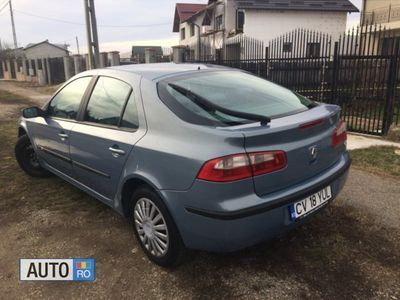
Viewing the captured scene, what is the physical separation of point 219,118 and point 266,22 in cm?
2394

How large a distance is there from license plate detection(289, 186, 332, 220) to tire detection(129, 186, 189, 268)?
0.83m

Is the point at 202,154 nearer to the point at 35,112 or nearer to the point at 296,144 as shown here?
the point at 296,144

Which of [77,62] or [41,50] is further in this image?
[41,50]

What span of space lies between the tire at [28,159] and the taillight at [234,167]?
3.59 m

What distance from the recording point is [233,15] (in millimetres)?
25094

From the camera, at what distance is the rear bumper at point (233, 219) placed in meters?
2.25

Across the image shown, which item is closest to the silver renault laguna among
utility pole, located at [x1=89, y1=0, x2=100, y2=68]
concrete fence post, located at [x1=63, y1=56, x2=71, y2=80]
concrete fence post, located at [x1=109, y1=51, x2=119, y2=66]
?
utility pole, located at [x1=89, y1=0, x2=100, y2=68]

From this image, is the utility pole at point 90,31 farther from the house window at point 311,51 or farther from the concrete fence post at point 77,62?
the concrete fence post at point 77,62

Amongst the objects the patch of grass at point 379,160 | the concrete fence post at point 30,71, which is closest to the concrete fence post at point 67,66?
the concrete fence post at point 30,71

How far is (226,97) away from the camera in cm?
291

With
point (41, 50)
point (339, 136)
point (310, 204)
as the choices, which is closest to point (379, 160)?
point (339, 136)

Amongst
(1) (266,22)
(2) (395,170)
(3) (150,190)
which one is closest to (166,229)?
(3) (150,190)

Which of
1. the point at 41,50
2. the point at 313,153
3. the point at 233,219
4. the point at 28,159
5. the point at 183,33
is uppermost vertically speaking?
the point at 183,33

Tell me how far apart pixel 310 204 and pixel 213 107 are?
99 centimetres
